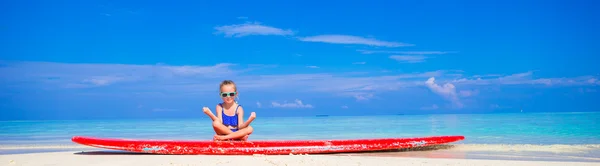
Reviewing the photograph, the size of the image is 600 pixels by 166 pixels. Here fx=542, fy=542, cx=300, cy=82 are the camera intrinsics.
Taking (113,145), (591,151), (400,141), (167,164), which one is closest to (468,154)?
(400,141)

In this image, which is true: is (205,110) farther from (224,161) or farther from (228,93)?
(224,161)

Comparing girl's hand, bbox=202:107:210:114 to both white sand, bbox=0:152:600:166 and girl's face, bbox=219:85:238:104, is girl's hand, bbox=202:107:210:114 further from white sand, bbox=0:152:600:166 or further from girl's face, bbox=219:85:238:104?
white sand, bbox=0:152:600:166

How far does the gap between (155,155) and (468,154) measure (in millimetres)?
3510

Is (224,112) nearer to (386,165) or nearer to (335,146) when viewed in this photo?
(335,146)

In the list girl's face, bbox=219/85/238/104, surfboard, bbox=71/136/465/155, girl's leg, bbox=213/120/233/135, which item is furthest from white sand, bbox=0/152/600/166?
girl's face, bbox=219/85/238/104

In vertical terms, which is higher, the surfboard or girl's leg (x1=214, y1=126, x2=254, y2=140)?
girl's leg (x1=214, y1=126, x2=254, y2=140)

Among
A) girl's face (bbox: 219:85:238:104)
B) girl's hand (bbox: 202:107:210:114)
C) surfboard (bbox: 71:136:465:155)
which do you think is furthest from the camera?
girl's face (bbox: 219:85:238:104)

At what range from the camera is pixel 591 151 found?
6.61 metres

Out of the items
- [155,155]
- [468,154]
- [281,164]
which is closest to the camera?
[281,164]

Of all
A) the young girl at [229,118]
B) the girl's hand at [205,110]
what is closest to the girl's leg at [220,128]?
the young girl at [229,118]

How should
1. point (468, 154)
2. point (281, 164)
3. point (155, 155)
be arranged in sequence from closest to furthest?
point (281, 164), point (155, 155), point (468, 154)

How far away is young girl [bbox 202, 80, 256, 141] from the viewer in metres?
6.14

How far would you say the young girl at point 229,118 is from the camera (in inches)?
242

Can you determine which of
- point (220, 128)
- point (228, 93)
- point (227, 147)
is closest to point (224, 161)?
point (227, 147)
